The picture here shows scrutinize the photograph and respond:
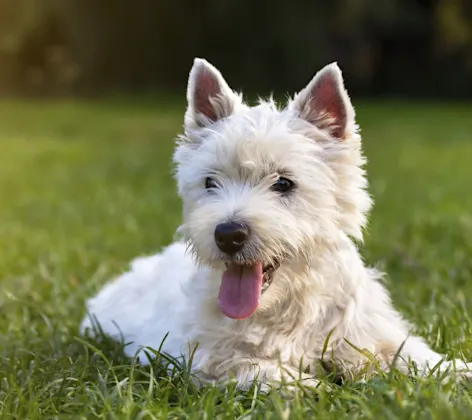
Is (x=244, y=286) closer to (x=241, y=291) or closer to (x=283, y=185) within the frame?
(x=241, y=291)

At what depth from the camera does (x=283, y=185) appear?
13.0ft

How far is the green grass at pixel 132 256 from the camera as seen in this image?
340cm

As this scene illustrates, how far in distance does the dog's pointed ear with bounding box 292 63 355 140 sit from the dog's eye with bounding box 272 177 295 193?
412mm

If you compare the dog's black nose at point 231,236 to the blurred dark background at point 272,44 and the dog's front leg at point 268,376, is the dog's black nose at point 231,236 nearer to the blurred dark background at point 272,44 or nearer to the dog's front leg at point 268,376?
the dog's front leg at point 268,376

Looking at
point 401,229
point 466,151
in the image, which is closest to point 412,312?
point 401,229

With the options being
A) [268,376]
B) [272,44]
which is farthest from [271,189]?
[272,44]

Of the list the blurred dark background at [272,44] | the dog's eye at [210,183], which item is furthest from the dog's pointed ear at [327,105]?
the blurred dark background at [272,44]

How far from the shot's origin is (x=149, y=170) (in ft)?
45.9

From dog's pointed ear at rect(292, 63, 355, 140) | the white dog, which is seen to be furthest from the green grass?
dog's pointed ear at rect(292, 63, 355, 140)

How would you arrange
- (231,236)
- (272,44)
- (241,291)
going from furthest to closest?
(272,44), (241,291), (231,236)

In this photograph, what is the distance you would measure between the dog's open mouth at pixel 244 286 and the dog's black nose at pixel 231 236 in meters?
0.16

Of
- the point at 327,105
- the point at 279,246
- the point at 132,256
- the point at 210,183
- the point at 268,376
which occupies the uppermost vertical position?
the point at 327,105

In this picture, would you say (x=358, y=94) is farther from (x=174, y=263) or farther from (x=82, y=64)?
(x=174, y=263)

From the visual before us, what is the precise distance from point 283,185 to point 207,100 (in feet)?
2.55
